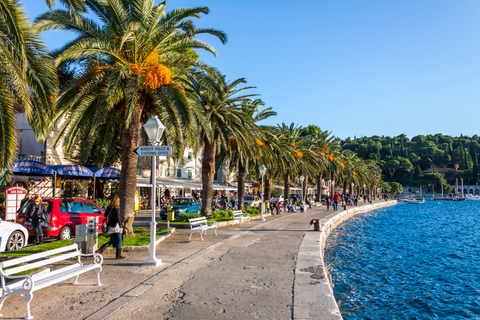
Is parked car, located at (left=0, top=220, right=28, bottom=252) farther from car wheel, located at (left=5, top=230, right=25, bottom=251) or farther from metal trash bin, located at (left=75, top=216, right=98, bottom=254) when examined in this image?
metal trash bin, located at (left=75, top=216, right=98, bottom=254)

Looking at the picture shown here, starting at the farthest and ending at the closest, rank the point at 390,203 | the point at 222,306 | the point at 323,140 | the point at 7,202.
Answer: the point at 390,203 < the point at 323,140 < the point at 7,202 < the point at 222,306

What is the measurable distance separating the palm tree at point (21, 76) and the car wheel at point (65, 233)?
6686mm

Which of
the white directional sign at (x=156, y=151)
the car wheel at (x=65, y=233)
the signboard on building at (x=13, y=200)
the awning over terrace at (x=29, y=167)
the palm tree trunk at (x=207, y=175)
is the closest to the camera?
the white directional sign at (x=156, y=151)

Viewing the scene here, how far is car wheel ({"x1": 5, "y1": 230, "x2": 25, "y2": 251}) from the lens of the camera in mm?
11086

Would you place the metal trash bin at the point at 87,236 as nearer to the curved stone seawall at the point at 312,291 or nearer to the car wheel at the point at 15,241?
the car wheel at the point at 15,241

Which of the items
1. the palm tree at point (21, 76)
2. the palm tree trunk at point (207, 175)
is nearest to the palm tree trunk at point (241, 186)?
the palm tree trunk at point (207, 175)

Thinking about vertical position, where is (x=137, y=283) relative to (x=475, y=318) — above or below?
above

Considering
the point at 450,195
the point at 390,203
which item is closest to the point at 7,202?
the point at 390,203

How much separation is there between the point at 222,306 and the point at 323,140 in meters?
44.6

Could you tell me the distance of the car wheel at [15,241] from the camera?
11.1m

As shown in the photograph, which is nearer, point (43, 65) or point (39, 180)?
point (43, 65)

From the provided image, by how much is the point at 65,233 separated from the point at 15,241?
2472mm

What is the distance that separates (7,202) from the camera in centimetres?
1681

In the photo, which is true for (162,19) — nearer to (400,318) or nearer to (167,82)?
(167,82)
